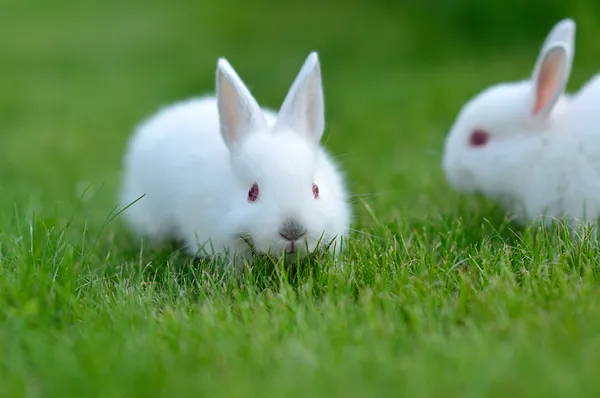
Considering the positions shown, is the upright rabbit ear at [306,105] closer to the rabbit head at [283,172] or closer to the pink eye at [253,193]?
the rabbit head at [283,172]

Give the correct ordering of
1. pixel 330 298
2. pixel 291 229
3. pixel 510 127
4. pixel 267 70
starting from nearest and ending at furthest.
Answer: pixel 330 298 < pixel 291 229 < pixel 510 127 < pixel 267 70

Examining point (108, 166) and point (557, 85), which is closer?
point (557, 85)

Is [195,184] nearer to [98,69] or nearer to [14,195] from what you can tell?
[14,195]

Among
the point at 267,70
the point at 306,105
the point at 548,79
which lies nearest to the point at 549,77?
the point at 548,79

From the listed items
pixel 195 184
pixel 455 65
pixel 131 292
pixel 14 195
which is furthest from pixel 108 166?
pixel 455 65

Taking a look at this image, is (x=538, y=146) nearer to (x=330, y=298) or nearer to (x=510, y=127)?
(x=510, y=127)

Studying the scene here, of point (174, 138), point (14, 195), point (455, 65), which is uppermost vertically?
point (455, 65)
